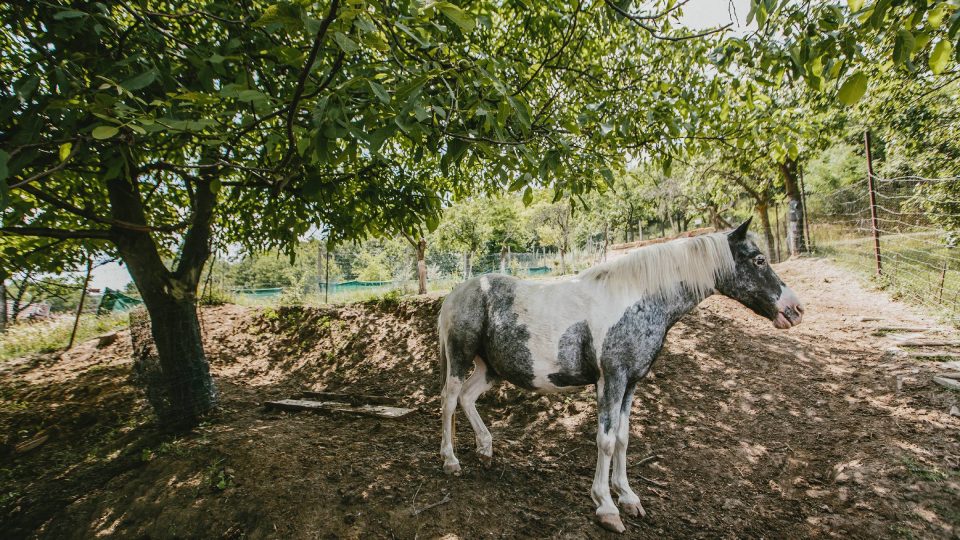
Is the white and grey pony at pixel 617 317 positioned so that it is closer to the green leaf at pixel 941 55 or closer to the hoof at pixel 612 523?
the hoof at pixel 612 523

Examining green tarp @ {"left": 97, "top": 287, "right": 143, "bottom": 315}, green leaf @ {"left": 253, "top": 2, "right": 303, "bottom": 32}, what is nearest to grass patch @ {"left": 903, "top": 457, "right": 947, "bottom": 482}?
green leaf @ {"left": 253, "top": 2, "right": 303, "bottom": 32}

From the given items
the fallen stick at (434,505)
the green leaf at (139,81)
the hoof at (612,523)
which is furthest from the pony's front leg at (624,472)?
the green leaf at (139,81)

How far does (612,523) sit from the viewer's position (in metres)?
2.94

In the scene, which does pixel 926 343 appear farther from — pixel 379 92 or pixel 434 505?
pixel 379 92

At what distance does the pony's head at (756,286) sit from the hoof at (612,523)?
6.78 ft

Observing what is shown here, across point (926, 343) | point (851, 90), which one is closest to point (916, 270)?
point (926, 343)

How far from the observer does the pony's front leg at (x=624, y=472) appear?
3.15 m

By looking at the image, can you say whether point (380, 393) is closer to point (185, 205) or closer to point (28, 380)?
point (185, 205)

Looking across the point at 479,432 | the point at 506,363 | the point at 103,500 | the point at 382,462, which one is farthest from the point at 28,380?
the point at 506,363

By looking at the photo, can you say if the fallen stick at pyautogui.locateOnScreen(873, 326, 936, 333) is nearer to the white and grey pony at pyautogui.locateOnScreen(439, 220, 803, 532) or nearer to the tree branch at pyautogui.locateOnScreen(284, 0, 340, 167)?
the white and grey pony at pyautogui.locateOnScreen(439, 220, 803, 532)

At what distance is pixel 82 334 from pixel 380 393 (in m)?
9.31

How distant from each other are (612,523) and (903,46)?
A: 3286 millimetres

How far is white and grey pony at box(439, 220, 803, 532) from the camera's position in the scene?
309 centimetres

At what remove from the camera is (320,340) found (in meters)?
8.30
